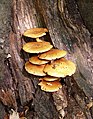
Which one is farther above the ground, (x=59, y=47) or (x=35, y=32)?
(x=35, y=32)

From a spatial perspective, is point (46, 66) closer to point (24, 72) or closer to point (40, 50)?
point (40, 50)

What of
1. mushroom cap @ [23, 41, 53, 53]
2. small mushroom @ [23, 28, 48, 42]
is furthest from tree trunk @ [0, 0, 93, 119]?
mushroom cap @ [23, 41, 53, 53]

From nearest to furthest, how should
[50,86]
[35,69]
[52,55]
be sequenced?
[52,55] → [35,69] → [50,86]

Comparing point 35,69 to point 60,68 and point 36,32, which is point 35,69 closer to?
point 60,68

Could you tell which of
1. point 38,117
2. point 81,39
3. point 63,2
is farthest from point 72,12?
point 38,117

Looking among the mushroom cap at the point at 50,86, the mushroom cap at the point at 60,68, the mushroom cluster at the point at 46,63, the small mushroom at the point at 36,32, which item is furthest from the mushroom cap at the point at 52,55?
the mushroom cap at the point at 50,86

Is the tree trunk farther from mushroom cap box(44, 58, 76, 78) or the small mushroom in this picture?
mushroom cap box(44, 58, 76, 78)

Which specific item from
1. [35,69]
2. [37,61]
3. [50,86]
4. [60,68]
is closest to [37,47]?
[37,61]

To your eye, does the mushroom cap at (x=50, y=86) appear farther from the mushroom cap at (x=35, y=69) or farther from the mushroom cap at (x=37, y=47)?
the mushroom cap at (x=37, y=47)
